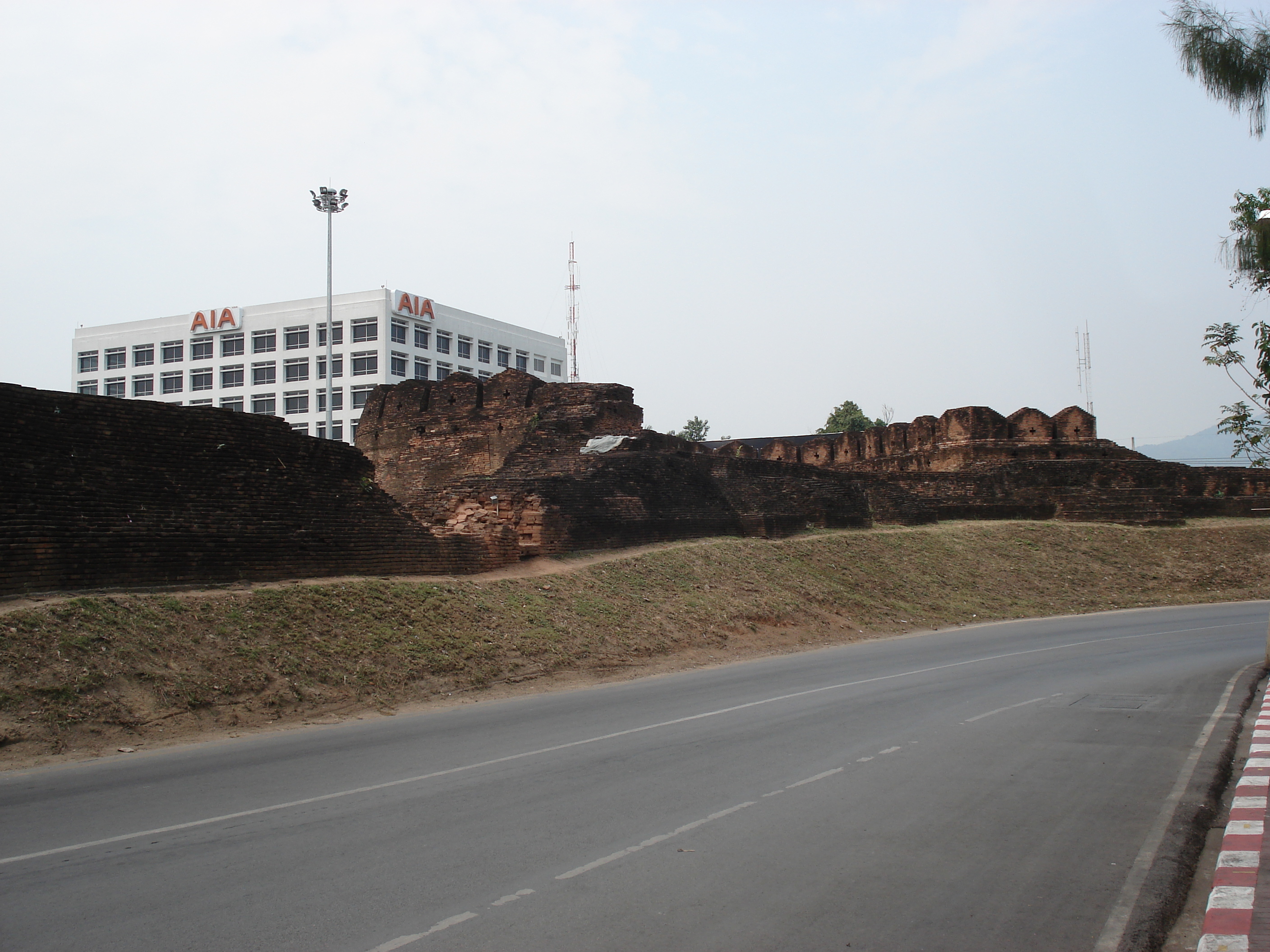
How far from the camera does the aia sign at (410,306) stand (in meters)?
58.8

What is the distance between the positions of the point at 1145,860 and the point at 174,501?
33.8ft

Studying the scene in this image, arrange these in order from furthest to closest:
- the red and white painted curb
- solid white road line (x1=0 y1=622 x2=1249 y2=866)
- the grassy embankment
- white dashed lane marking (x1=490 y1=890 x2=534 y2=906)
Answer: the grassy embankment
solid white road line (x1=0 y1=622 x2=1249 y2=866)
white dashed lane marking (x1=490 y1=890 x2=534 y2=906)
the red and white painted curb

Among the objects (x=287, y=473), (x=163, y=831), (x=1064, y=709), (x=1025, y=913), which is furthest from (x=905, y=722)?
(x=287, y=473)

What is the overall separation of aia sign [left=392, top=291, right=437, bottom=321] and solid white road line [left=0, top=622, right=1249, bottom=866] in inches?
1986

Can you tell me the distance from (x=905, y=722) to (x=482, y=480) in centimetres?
1146

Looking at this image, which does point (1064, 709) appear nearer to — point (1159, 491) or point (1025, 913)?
point (1025, 913)

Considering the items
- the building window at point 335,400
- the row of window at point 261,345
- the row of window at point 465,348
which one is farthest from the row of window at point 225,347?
the building window at point 335,400

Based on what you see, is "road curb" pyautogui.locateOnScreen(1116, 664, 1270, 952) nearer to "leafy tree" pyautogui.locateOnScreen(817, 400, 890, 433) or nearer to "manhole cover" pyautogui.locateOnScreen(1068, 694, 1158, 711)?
"manhole cover" pyautogui.locateOnScreen(1068, 694, 1158, 711)

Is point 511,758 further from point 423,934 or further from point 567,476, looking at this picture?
point 567,476

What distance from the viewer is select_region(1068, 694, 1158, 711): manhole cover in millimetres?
9016

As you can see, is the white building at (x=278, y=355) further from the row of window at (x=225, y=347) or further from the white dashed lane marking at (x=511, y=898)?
the white dashed lane marking at (x=511, y=898)

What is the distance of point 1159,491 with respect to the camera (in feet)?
101

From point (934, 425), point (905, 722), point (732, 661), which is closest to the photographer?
point (905, 722)

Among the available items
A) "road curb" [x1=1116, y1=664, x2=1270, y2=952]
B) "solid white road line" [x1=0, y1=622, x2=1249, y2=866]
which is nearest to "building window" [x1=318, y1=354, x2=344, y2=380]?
"solid white road line" [x1=0, y1=622, x2=1249, y2=866]
